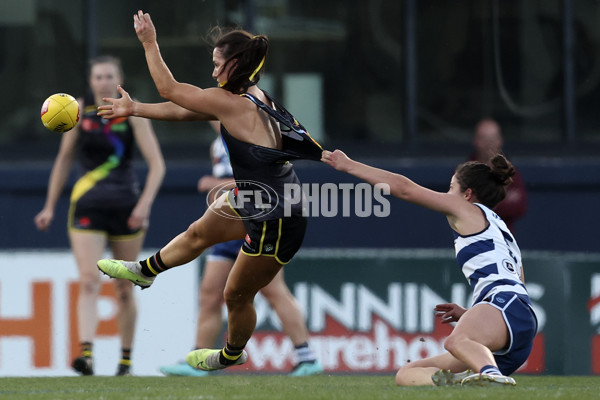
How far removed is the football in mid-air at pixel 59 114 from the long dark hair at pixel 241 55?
101 centimetres

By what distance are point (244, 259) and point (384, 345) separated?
306cm

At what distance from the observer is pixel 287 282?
9641 mm

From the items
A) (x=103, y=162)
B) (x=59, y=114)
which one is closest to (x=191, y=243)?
(x=59, y=114)

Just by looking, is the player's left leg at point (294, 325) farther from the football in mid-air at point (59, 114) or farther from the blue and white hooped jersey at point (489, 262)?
the football in mid-air at point (59, 114)

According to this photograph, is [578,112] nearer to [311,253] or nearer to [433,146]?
[433,146]

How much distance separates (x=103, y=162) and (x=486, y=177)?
10.7ft

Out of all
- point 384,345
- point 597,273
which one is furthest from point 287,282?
point 597,273

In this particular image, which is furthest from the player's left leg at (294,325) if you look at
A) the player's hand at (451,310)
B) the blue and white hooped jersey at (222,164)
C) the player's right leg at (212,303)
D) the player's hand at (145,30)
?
the player's hand at (145,30)

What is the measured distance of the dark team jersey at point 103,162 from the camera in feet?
29.0

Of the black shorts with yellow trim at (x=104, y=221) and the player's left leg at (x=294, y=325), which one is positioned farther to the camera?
the black shorts with yellow trim at (x=104, y=221)

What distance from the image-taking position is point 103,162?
890 cm

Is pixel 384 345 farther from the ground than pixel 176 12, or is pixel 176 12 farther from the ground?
pixel 176 12

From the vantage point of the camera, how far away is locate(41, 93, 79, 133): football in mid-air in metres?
6.86

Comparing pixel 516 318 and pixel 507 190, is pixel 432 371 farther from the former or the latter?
pixel 507 190
